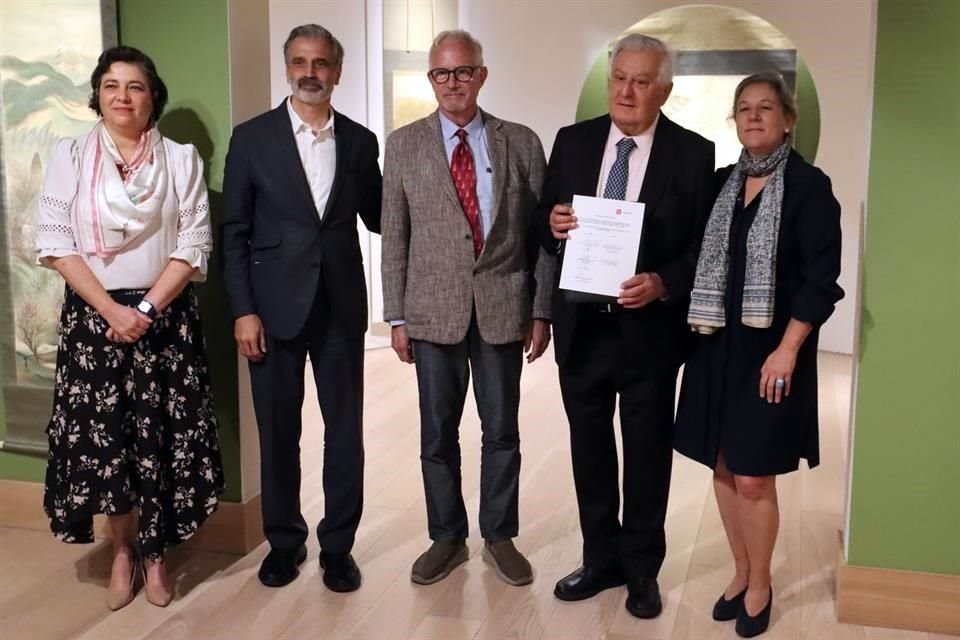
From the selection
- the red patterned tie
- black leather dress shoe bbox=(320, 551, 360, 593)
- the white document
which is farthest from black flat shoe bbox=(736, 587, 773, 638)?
the red patterned tie

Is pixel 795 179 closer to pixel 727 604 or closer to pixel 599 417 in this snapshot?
pixel 599 417

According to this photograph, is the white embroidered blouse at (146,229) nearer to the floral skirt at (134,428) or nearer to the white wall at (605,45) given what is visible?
the floral skirt at (134,428)

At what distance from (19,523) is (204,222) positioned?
1515mm

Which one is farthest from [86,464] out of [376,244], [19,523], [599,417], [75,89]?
[376,244]

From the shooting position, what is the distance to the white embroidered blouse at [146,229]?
115 inches

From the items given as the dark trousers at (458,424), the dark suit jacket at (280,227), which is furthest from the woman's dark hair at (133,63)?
the dark trousers at (458,424)

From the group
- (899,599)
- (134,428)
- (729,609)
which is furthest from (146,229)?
(899,599)

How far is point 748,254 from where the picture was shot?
2.66 metres

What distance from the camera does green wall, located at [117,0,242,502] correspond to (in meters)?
3.26

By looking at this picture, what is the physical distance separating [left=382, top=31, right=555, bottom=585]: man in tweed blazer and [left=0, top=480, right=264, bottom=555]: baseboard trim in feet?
2.63

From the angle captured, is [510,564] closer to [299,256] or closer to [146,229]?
[299,256]

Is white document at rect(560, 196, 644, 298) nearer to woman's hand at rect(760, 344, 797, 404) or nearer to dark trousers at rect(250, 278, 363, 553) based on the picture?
woman's hand at rect(760, 344, 797, 404)

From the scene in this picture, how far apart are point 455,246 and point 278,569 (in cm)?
119

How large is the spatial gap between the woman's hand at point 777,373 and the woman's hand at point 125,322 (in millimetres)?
1719
